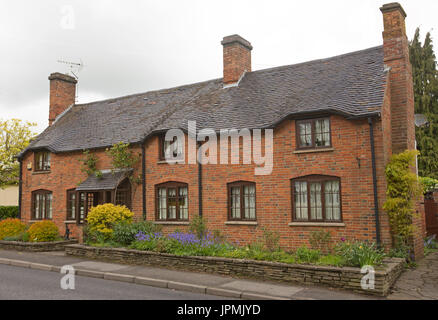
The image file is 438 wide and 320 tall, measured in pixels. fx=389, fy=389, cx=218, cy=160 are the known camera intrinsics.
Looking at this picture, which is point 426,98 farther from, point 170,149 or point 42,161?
point 42,161

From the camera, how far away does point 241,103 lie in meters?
16.9

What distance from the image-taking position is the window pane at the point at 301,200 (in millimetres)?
13586

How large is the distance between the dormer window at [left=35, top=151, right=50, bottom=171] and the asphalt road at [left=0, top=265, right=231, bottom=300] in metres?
10.7

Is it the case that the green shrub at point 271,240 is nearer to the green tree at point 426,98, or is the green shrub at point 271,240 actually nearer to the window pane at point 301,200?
the window pane at point 301,200

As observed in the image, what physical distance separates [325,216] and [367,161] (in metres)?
2.29

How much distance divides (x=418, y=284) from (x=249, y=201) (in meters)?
6.39

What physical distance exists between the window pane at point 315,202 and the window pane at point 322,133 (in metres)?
1.39

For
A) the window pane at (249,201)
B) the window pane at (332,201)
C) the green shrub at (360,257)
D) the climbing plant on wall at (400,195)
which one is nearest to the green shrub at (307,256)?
the green shrub at (360,257)

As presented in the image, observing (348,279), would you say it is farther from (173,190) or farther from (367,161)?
(173,190)

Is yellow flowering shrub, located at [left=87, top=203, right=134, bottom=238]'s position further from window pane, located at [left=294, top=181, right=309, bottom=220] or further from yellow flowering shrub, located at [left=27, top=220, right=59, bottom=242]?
window pane, located at [left=294, top=181, right=309, bottom=220]

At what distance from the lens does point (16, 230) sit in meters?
18.7

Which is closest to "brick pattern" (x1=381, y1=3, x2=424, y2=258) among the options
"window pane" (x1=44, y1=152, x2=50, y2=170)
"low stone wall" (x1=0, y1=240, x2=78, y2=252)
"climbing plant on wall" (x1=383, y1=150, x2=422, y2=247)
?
"climbing plant on wall" (x1=383, y1=150, x2=422, y2=247)

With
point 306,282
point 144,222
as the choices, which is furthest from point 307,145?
point 144,222

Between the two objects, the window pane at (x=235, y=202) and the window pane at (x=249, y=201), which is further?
the window pane at (x=235, y=202)
